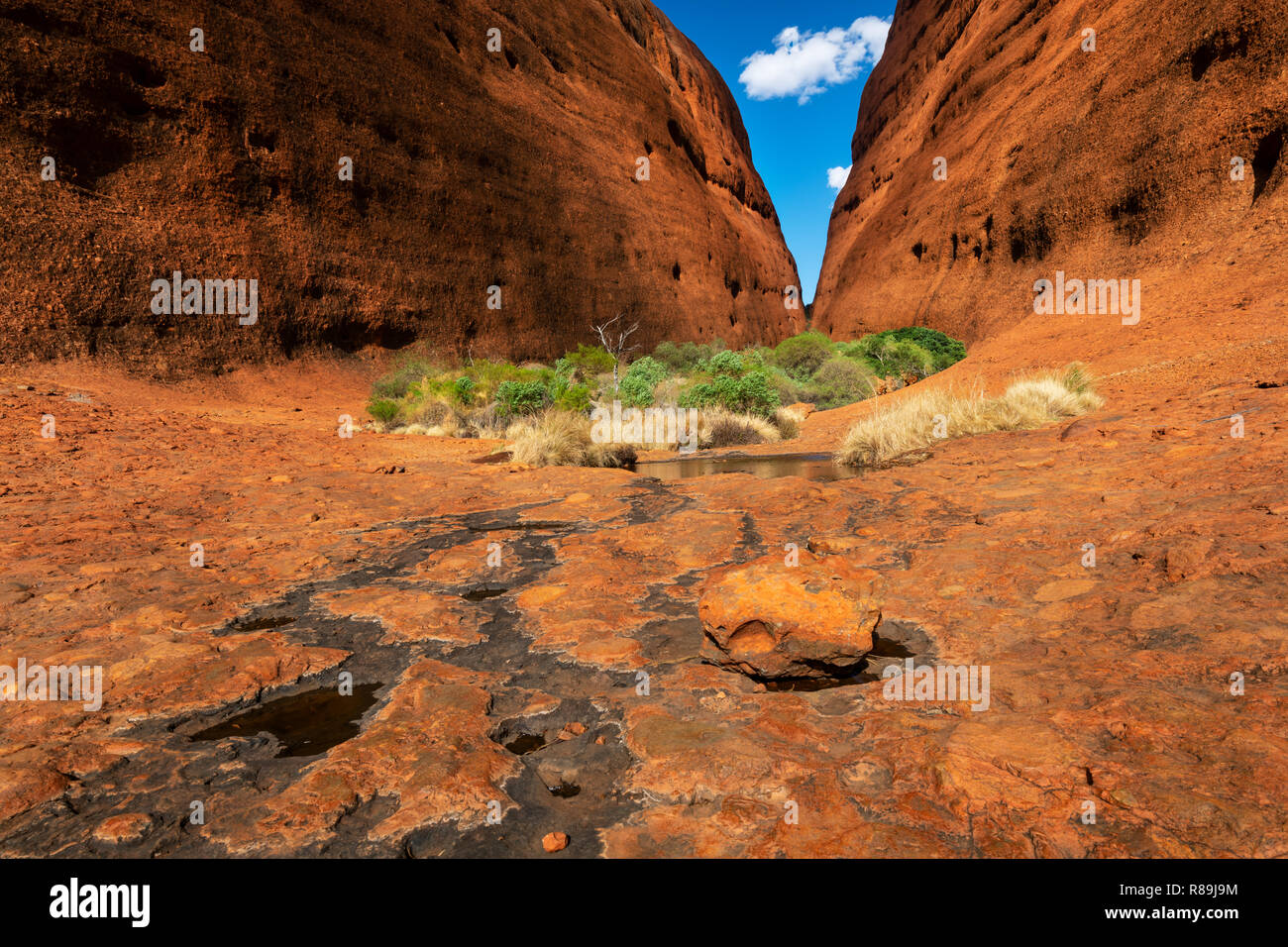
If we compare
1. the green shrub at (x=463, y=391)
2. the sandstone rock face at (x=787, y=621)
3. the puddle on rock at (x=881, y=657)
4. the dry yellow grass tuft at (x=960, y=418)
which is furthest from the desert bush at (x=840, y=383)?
the sandstone rock face at (x=787, y=621)

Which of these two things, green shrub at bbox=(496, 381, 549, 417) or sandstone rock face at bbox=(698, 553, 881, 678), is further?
green shrub at bbox=(496, 381, 549, 417)

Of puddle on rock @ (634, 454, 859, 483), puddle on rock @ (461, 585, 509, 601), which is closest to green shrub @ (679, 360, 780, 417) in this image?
puddle on rock @ (634, 454, 859, 483)

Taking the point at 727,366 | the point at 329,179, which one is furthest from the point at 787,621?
the point at 329,179

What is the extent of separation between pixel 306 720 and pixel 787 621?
172 cm

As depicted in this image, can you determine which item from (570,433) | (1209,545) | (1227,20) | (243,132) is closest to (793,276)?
(1227,20)

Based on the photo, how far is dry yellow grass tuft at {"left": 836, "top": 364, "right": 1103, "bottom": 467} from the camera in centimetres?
774

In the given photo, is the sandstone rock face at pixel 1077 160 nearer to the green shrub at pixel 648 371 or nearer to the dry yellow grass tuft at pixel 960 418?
the dry yellow grass tuft at pixel 960 418

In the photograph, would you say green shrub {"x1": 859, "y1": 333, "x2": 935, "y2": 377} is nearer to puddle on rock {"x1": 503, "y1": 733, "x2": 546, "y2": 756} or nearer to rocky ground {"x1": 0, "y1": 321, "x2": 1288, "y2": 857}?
rocky ground {"x1": 0, "y1": 321, "x2": 1288, "y2": 857}

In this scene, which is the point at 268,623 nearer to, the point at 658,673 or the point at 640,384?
the point at 658,673

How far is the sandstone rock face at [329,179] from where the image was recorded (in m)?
12.6

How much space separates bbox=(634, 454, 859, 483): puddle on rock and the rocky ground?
2.80 metres

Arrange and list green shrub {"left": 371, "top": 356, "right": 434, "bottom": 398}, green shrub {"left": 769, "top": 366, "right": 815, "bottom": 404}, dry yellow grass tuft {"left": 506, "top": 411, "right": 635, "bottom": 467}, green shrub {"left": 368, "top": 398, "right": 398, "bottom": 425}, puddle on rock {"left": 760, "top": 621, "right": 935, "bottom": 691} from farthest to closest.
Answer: green shrub {"left": 769, "top": 366, "right": 815, "bottom": 404} < green shrub {"left": 371, "top": 356, "right": 434, "bottom": 398} < green shrub {"left": 368, "top": 398, "right": 398, "bottom": 425} < dry yellow grass tuft {"left": 506, "top": 411, "right": 635, "bottom": 467} < puddle on rock {"left": 760, "top": 621, "right": 935, "bottom": 691}

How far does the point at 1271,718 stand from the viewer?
1.58m
